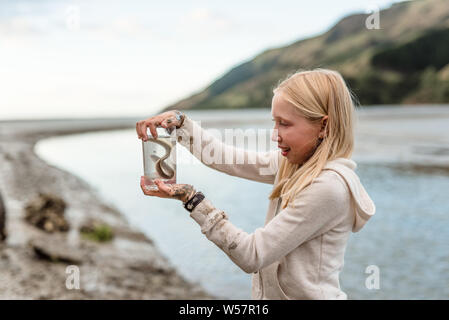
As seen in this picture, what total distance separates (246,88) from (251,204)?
69782 millimetres

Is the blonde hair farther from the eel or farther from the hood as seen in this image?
the eel

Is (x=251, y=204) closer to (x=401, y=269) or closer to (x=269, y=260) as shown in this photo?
(x=401, y=269)

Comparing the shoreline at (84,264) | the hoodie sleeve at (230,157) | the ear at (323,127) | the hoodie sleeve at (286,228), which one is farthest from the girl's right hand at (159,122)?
the shoreline at (84,264)

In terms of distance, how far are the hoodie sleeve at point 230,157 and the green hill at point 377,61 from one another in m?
66.8

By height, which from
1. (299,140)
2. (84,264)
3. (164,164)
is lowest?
(84,264)

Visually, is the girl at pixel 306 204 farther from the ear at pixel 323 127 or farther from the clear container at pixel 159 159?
the clear container at pixel 159 159

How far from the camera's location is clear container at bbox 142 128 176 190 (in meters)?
2.20

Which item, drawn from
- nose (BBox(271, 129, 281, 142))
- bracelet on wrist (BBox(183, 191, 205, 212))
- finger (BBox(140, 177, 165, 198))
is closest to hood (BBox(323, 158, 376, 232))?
nose (BBox(271, 129, 281, 142))

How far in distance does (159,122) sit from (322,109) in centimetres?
73

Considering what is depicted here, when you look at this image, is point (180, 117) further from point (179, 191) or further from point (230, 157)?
point (179, 191)

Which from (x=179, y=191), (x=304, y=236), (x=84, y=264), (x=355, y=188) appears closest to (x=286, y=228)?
(x=304, y=236)

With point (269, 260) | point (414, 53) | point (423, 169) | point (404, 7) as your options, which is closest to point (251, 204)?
point (423, 169)

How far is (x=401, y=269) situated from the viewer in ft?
34.3

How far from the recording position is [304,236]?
187 centimetres
